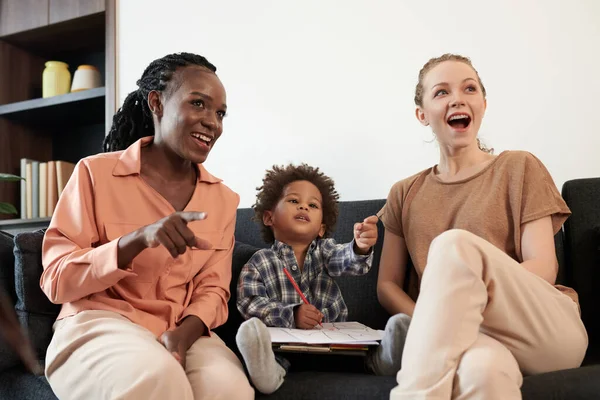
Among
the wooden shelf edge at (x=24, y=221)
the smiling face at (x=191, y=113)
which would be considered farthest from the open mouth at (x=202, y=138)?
the wooden shelf edge at (x=24, y=221)

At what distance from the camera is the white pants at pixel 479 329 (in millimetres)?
971

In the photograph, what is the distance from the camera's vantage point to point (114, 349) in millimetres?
1079

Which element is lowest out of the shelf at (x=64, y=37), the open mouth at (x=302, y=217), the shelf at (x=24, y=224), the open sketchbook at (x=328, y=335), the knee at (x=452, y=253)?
the open sketchbook at (x=328, y=335)

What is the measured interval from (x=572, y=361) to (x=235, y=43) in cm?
173

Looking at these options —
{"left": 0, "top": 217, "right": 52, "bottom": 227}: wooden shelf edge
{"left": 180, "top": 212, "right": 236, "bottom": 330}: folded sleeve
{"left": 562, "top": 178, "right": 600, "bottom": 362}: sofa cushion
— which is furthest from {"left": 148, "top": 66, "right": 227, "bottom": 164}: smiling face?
{"left": 0, "top": 217, "right": 52, "bottom": 227}: wooden shelf edge

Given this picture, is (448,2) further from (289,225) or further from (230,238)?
(230,238)

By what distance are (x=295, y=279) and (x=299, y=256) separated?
0.26ft

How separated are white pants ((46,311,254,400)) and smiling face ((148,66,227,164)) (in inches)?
17.3

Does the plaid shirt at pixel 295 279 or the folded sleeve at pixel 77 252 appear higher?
the folded sleeve at pixel 77 252

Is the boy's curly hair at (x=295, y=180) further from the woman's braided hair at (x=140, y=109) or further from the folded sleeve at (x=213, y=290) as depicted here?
the woman's braided hair at (x=140, y=109)

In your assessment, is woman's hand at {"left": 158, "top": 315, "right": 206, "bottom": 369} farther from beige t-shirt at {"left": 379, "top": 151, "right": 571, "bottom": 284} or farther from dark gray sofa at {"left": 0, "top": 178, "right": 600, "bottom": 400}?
beige t-shirt at {"left": 379, "top": 151, "right": 571, "bottom": 284}

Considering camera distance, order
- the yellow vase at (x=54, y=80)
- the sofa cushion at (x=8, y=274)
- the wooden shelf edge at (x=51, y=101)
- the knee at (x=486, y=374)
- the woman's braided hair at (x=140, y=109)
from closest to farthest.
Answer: the knee at (x=486, y=374) < the sofa cushion at (x=8, y=274) < the woman's braided hair at (x=140, y=109) < the wooden shelf edge at (x=51, y=101) < the yellow vase at (x=54, y=80)

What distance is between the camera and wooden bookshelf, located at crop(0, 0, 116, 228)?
2.62m

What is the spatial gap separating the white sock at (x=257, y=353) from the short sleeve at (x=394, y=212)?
22.8 inches
